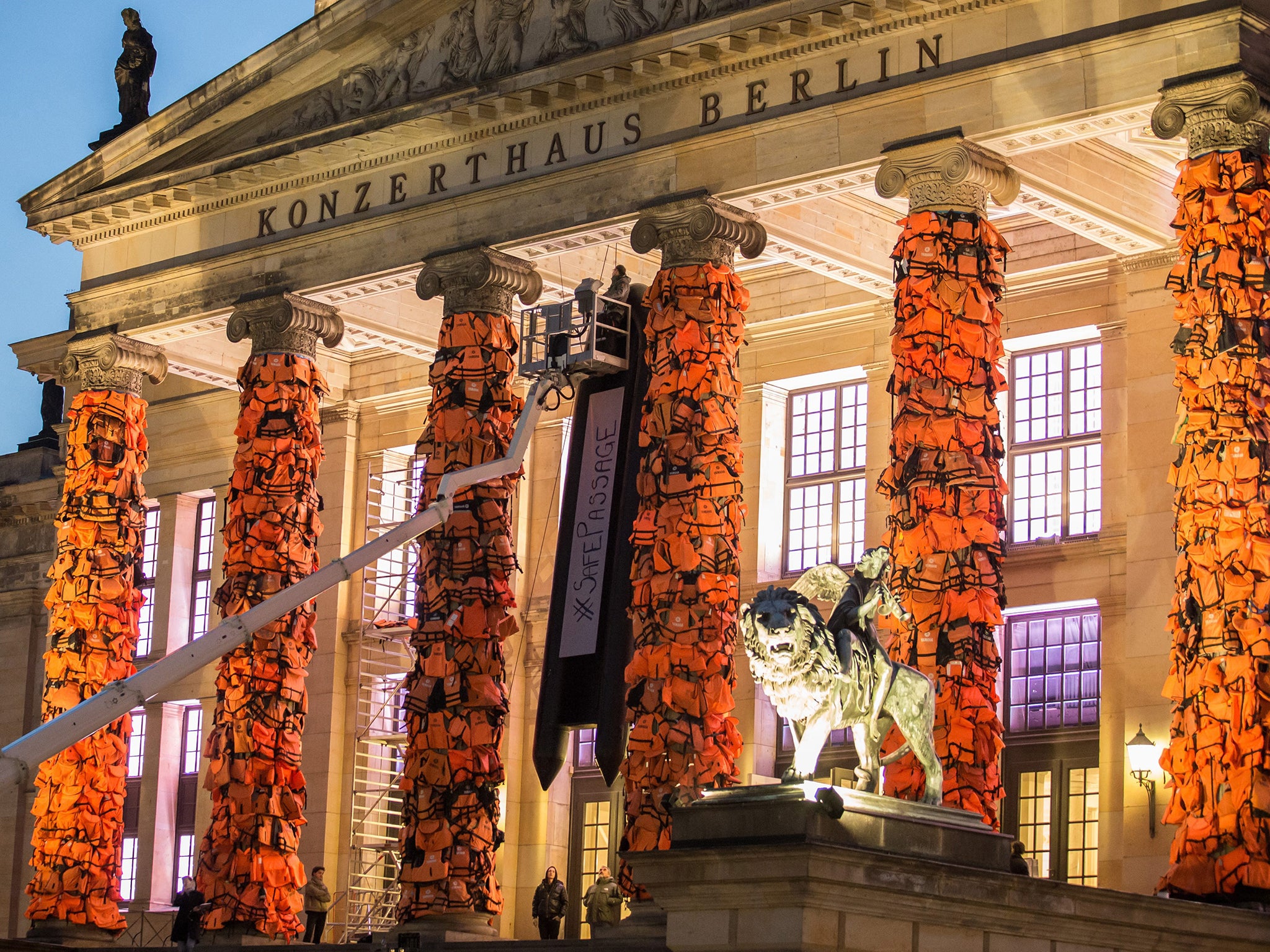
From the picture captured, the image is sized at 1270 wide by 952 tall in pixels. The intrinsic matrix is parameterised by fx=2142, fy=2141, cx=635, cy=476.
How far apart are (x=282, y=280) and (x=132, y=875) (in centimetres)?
1382

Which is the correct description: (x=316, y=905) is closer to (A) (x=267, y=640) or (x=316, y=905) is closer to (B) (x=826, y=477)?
(A) (x=267, y=640)

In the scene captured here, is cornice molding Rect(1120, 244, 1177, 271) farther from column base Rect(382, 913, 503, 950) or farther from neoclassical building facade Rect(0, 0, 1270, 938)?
column base Rect(382, 913, 503, 950)

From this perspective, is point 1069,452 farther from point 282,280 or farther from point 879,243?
point 282,280

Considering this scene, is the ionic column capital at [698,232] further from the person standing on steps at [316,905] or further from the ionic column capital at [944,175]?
the person standing on steps at [316,905]

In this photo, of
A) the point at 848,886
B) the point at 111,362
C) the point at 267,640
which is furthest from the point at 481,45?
the point at 848,886

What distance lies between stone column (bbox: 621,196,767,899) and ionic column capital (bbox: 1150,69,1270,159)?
20.7ft

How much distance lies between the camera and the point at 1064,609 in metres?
31.8

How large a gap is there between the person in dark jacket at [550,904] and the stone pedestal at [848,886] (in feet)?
47.8

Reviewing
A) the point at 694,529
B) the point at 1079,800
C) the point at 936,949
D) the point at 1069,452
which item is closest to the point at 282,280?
the point at 694,529

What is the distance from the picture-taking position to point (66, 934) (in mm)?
32500

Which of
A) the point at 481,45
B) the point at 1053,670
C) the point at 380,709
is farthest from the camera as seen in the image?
the point at 380,709

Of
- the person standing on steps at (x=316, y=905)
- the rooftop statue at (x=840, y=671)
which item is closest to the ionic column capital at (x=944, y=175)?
the rooftop statue at (x=840, y=671)

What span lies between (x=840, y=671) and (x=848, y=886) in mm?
1887

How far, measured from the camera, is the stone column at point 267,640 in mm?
31094
